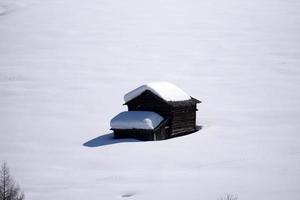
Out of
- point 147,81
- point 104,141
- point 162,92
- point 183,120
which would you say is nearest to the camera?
point 104,141

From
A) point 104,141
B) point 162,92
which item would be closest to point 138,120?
point 104,141

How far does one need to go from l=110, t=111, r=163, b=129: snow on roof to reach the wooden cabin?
1.62 feet

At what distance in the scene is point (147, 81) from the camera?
5294 cm

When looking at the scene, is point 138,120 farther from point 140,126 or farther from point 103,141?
point 103,141

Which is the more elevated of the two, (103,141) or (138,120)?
(138,120)

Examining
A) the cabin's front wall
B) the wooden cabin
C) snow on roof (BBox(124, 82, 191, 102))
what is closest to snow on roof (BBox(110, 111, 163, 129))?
the wooden cabin

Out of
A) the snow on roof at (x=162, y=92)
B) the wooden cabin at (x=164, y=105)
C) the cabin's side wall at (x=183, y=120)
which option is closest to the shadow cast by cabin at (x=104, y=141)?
the wooden cabin at (x=164, y=105)

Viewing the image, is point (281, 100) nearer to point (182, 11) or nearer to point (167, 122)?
point (167, 122)

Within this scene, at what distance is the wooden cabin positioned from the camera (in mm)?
31594

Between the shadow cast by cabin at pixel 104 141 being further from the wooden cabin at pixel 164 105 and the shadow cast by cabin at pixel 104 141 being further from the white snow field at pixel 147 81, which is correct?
the wooden cabin at pixel 164 105

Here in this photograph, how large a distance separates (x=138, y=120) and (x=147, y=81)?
75.2ft

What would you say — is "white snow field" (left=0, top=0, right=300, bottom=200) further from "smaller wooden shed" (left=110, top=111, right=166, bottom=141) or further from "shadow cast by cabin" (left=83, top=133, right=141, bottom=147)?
"smaller wooden shed" (left=110, top=111, right=166, bottom=141)

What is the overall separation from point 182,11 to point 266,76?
152 feet

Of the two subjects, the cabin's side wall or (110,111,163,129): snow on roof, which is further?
the cabin's side wall
